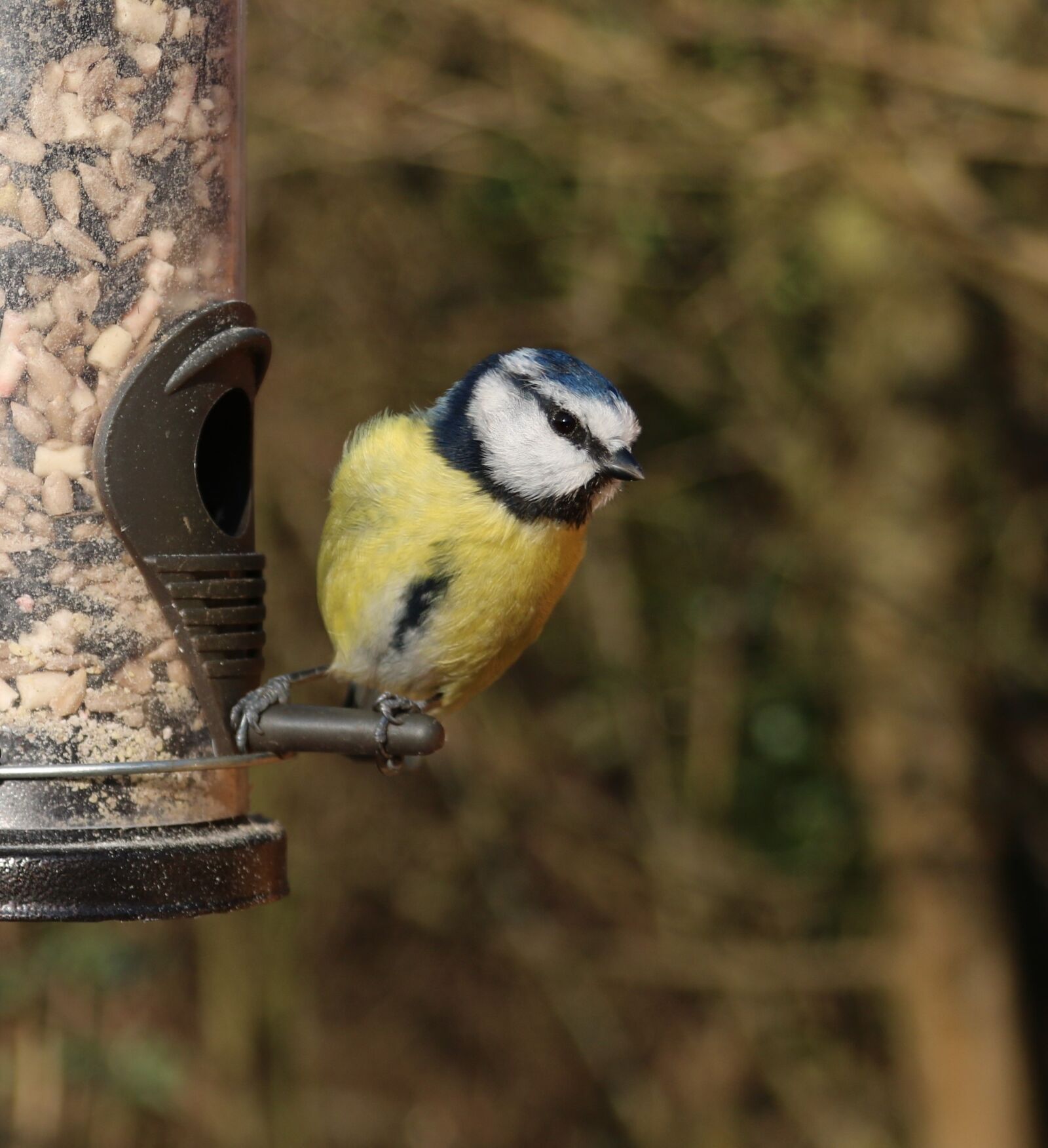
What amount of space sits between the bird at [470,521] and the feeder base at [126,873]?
444mm

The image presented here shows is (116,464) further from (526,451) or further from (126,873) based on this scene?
(526,451)

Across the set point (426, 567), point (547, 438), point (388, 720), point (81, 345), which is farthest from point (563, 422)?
point (81, 345)

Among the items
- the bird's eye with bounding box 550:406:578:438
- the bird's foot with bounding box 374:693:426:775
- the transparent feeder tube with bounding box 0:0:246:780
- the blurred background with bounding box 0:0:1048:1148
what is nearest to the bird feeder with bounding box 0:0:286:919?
the transparent feeder tube with bounding box 0:0:246:780

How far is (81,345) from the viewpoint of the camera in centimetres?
249

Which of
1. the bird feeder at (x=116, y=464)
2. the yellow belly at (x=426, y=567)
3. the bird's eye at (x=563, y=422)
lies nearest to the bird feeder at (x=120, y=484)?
the bird feeder at (x=116, y=464)

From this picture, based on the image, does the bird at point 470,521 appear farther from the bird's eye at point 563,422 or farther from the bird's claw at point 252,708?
the bird's claw at point 252,708

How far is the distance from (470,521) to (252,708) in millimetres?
554

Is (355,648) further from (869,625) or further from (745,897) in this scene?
(745,897)

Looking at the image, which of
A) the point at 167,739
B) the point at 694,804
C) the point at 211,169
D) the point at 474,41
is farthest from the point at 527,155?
the point at 167,739

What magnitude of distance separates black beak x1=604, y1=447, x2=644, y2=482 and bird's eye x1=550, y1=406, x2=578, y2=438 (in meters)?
0.09

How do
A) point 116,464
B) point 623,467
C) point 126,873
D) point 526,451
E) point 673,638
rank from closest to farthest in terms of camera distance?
point 126,873, point 116,464, point 623,467, point 526,451, point 673,638

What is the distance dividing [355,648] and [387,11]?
3330 millimetres

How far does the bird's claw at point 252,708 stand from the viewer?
8.28ft

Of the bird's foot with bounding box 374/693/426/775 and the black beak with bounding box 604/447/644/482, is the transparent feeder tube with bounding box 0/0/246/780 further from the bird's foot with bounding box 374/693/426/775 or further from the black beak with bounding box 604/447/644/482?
the black beak with bounding box 604/447/644/482
